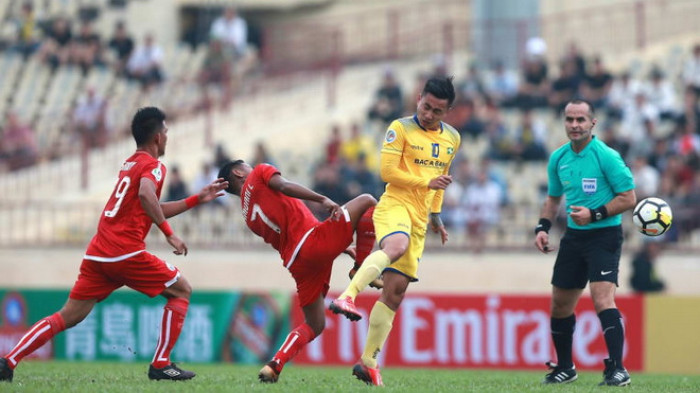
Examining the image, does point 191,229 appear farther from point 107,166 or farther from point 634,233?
point 634,233

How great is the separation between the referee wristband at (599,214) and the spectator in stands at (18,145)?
55.0 ft

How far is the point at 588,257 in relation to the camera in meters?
11.4

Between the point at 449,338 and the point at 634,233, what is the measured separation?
13.9ft

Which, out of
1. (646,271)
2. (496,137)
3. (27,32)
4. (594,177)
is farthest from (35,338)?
(27,32)

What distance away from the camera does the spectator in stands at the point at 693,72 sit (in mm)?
24406

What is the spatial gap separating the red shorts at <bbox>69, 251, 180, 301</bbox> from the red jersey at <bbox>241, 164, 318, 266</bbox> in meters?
0.89

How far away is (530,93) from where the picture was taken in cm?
2528

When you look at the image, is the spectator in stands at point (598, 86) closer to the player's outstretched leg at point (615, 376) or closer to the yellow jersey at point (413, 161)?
the player's outstretched leg at point (615, 376)

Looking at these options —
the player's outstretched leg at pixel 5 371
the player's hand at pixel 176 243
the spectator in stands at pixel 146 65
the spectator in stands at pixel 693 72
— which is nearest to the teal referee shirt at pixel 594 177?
the player's hand at pixel 176 243

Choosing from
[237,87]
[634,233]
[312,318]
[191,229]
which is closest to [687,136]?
[634,233]

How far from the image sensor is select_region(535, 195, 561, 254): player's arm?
11.6 metres

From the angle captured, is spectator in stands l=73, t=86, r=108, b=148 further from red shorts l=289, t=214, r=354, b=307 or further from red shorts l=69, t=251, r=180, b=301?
red shorts l=289, t=214, r=354, b=307

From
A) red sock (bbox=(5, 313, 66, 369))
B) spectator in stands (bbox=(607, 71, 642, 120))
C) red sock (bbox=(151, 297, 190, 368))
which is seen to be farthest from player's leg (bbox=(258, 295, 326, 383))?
spectator in stands (bbox=(607, 71, 642, 120))

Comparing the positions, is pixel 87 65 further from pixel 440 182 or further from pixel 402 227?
pixel 440 182
